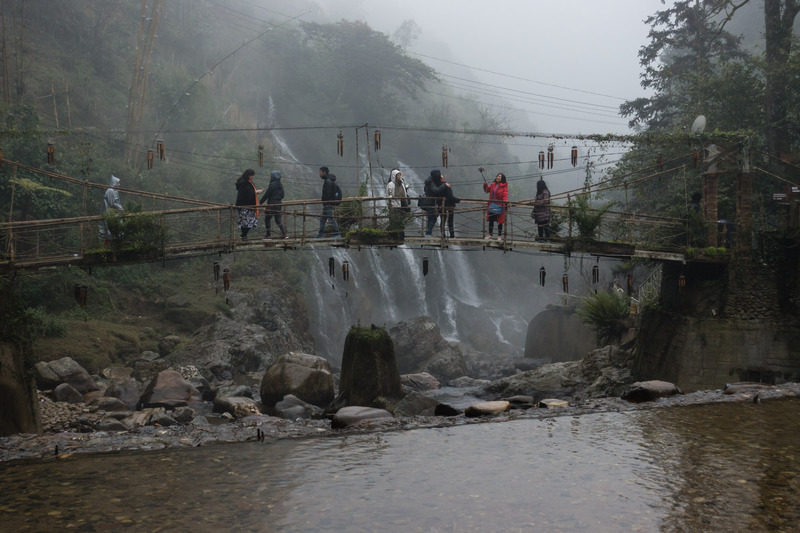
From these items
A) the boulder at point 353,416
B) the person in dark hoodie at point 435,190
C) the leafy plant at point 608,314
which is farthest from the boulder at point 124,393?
the leafy plant at point 608,314

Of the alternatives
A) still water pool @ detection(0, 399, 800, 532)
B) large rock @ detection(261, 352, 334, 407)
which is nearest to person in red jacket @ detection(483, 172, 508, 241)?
large rock @ detection(261, 352, 334, 407)

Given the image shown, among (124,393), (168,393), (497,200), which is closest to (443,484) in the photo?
(168,393)

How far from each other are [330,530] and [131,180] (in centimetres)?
2908

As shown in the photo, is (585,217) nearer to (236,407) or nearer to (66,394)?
(236,407)

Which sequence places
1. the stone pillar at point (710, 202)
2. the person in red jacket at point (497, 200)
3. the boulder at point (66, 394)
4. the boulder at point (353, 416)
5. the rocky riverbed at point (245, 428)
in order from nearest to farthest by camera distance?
the rocky riverbed at point (245, 428), the boulder at point (353, 416), the boulder at point (66, 394), the person in red jacket at point (497, 200), the stone pillar at point (710, 202)

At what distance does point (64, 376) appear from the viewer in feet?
60.2

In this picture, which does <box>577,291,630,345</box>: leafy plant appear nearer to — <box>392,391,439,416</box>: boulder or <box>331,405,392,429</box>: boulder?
<box>392,391,439,416</box>: boulder

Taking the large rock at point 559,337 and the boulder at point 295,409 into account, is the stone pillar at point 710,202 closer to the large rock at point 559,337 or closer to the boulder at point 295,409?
the large rock at point 559,337

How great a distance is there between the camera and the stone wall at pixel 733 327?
59.5 feet

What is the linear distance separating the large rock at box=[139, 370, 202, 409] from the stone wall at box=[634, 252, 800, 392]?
12.5m

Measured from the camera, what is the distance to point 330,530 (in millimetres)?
7051

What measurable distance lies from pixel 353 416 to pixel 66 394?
25.9ft

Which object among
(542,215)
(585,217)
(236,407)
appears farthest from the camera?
(542,215)

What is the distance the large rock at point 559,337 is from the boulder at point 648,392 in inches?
459
